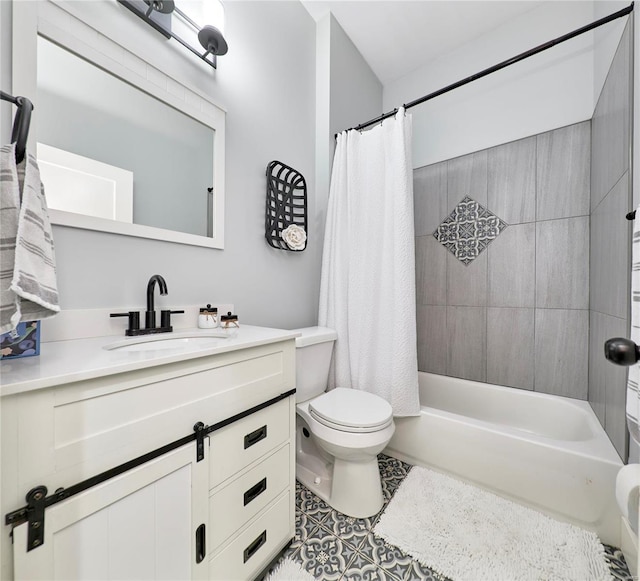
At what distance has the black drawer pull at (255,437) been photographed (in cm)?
92

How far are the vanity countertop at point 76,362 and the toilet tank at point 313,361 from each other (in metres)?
0.63

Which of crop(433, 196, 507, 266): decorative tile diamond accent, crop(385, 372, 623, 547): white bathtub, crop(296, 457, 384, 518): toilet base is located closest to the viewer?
crop(385, 372, 623, 547): white bathtub

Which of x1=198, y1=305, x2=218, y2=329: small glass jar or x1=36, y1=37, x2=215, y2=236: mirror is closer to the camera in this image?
x1=36, y1=37, x2=215, y2=236: mirror

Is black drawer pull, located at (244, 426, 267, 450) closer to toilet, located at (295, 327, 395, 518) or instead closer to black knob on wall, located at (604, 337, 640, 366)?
toilet, located at (295, 327, 395, 518)

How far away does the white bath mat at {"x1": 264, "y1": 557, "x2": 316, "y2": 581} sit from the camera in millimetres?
1021

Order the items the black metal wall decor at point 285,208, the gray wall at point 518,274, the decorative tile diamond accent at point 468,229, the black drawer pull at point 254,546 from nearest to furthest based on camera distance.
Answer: the black drawer pull at point 254,546
the black metal wall decor at point 285,208
the gray wall at point 518,274
the decorative tile diamond accent at point 468,229

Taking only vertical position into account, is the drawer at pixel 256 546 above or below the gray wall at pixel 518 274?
below

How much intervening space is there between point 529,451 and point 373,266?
47.0 inches

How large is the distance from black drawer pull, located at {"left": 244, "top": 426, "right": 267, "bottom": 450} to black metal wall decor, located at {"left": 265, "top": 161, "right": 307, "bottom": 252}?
1.03m

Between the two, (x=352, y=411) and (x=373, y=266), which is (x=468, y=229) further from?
(x=352, y=411)

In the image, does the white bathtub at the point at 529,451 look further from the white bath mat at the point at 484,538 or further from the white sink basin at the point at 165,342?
the white sink basin at the point at 165,342

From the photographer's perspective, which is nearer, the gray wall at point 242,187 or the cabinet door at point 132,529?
the cabinet door at point 132,529

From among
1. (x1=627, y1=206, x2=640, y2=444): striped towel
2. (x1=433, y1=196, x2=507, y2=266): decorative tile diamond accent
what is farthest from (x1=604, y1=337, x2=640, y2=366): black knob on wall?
(x1=433, y1=196, x2=507, y2=266): decorative tile diamond accent

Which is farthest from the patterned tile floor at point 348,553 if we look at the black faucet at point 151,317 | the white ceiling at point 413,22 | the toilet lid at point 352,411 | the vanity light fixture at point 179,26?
the white ceiling at point 413,22
